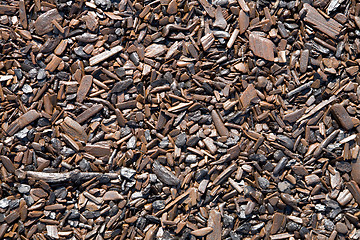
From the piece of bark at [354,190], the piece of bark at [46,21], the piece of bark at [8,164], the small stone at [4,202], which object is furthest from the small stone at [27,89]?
the piece of bark at [354,190]

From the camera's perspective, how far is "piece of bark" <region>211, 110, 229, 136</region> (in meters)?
2.74

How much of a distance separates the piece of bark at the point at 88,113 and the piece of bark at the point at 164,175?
669mm

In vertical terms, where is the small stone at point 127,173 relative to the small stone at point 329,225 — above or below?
above

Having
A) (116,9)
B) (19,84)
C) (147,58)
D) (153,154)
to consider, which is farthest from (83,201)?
(116,9)

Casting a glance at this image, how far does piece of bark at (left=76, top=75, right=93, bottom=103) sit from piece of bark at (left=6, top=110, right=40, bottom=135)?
38 centimetres

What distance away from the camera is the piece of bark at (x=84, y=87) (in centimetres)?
271

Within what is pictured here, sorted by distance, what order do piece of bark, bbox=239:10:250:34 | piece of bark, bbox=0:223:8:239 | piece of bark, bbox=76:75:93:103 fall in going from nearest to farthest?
1. piece of bark, bbox=0:223:8:239
2. piece of bark, bbox=76:75:93:103
3. piece of bark, bbox=239:10:250:34

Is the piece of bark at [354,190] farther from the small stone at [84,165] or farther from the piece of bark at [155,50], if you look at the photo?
the small stone at [84,165]

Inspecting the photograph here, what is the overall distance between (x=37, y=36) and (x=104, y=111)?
87 centimetres

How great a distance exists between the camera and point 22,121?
269 centimetres

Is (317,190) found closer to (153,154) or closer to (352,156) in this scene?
(352,156)

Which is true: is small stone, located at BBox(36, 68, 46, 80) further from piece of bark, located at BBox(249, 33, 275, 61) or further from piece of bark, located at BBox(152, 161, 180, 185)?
piece of bark, located at BBox(249, 33, 275, 61)

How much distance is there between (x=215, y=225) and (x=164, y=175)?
594 mm

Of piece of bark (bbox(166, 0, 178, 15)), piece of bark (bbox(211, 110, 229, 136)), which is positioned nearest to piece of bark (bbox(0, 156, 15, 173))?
piece of bark (bbox(211, 110, 229, 136))
